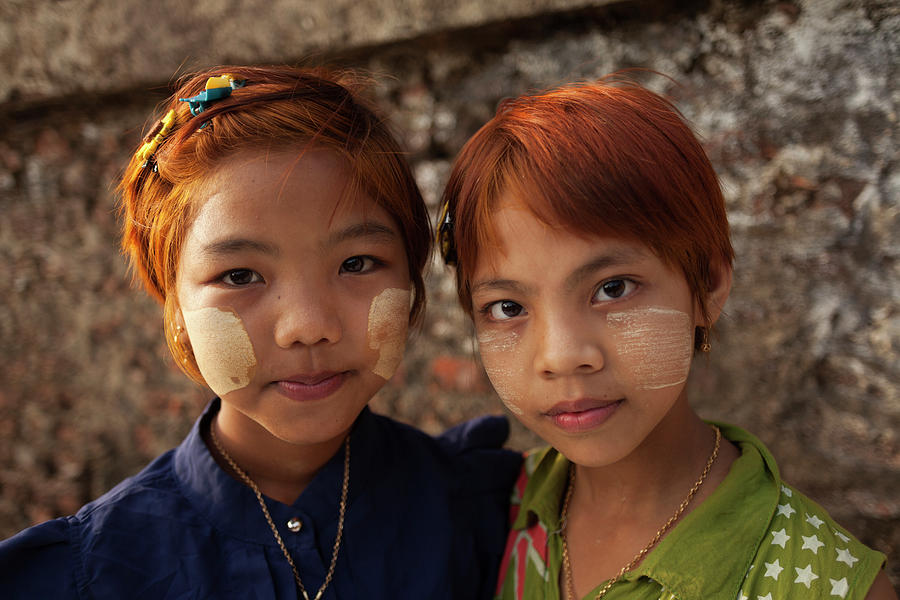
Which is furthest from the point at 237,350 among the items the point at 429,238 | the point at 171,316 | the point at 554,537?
the point at 554,537

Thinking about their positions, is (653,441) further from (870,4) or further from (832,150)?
(870,4)

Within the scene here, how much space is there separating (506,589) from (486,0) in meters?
1.59

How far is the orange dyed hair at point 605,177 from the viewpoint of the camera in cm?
121

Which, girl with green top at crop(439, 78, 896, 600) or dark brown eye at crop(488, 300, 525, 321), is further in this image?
dark brown eye at crop(488, 300, 525, 321)

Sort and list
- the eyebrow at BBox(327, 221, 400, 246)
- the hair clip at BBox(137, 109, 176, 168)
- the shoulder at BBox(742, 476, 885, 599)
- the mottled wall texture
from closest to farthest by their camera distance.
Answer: the shoulder at BBox(742, 476, 885, 599), the eyebrow at BBox(327, 221, 400, 246), the hair clip at BBox(137, 109, 176, 168), the mottled wall texture

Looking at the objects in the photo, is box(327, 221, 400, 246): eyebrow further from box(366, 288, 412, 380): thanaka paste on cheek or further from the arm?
the arm

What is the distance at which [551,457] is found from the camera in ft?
5.37

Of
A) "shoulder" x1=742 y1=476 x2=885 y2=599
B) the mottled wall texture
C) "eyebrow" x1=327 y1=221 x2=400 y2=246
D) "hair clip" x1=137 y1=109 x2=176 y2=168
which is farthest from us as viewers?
the mottled wall texture

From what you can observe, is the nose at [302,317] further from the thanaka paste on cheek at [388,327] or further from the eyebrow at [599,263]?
the eyebrow at [599,263]

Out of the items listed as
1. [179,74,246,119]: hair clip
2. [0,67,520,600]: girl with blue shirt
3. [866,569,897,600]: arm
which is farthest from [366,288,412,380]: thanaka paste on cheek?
[866,569,897,600]: arm

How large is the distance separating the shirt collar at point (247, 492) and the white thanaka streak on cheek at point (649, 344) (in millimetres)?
622

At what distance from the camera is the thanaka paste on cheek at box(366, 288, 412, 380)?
1.32 metres

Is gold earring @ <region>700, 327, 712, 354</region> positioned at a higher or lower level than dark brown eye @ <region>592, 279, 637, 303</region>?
lower

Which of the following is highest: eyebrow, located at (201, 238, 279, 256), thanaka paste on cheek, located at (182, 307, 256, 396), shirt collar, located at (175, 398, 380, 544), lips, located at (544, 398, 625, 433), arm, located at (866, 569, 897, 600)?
eyebrow, located at (201, 238, 279, 256)
